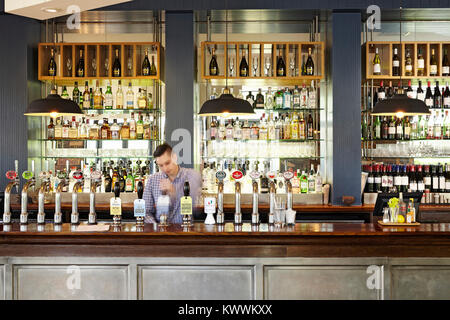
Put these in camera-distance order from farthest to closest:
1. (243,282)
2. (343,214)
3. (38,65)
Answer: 1. (38,65)
2. (343,214)
3. (243,282)

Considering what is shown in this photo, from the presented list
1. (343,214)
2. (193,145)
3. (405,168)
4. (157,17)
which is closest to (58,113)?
(193,145)

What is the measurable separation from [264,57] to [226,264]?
3.53 metres

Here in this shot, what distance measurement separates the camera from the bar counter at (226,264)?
3.21 m

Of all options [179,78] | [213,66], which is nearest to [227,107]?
[179,78]

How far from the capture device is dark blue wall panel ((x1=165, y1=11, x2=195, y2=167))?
5602mm

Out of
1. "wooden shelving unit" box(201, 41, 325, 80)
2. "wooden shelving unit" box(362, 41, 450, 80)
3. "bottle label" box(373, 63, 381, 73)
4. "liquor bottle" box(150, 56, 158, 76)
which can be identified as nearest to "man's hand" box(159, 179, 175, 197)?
"wooden shelving unit" box(201, 41, 325, 80)

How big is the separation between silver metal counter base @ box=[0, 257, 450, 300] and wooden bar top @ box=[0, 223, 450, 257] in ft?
0.15

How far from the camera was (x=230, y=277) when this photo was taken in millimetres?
3232

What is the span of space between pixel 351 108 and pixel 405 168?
108 cm

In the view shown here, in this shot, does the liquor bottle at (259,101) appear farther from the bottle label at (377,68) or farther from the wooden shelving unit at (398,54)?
the bottle label at (377,68)

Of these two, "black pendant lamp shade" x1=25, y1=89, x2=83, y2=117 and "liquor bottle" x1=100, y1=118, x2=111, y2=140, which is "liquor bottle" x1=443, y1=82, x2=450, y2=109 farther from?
"black pendant lamp shade" x1=25, y1=89, x2=83, y2=117

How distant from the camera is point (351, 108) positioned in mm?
5570

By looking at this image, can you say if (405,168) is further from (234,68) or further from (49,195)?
(49,195)

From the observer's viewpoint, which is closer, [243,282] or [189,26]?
[243,282]
